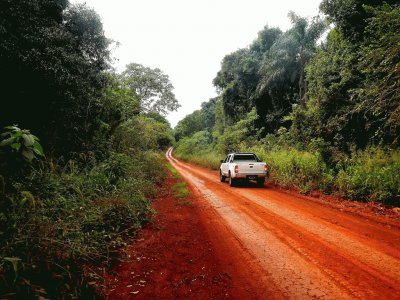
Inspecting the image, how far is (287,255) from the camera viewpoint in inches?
183

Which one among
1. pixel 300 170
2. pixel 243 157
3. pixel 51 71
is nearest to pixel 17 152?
pixel 51 71

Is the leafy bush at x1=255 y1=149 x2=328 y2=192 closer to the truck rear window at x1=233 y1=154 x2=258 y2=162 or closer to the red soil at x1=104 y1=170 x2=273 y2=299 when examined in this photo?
the truck rear window at x1=233 y1=154 x2=258 y2=162

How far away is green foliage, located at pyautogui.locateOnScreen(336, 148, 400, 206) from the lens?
8160 mm

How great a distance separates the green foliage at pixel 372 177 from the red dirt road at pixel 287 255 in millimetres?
1240

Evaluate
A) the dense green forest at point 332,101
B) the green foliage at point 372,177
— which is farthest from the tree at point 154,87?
the green foliage at point 372,177

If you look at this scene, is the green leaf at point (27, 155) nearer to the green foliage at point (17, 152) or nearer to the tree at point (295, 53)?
the green foliage at point (17, 152)

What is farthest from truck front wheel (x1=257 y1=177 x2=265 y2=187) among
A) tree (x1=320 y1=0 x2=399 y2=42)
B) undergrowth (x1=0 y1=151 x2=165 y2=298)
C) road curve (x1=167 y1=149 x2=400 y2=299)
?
tree (x1=320 y1=0 x2=399 y2=42)

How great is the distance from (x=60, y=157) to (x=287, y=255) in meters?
6.37

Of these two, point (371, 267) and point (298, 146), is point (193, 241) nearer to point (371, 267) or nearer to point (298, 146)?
point (371, 267)

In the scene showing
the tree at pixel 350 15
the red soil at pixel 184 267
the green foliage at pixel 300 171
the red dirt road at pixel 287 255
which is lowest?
the red soil at pixel 184 267

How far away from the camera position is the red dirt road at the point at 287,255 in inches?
139

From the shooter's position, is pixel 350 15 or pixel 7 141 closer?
pixel 7 141

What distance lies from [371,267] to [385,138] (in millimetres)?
9009

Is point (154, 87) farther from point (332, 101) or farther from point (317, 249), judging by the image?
point (317, 249)
